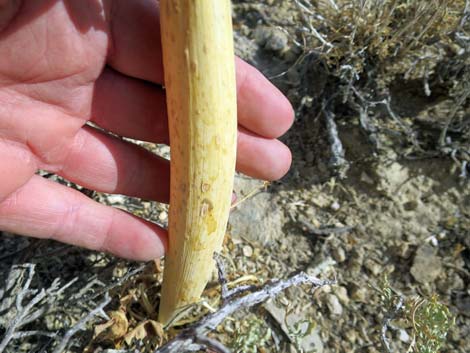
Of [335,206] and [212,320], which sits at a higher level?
[212,320]

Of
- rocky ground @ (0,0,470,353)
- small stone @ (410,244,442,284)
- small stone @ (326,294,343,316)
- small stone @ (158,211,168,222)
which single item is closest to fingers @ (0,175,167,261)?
rocky ground @ (0,0,470,353)

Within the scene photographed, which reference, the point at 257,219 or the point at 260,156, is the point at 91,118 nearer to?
the point at 260,156

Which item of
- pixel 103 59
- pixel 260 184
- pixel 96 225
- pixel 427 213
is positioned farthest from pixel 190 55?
pixel 427 213

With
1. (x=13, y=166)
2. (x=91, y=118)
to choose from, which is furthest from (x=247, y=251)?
(x=13, y=166)

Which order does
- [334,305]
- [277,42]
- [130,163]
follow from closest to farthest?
1. [130,163]
2. [334,305]
3. [277,42]

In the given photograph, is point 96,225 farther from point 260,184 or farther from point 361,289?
point 361,289

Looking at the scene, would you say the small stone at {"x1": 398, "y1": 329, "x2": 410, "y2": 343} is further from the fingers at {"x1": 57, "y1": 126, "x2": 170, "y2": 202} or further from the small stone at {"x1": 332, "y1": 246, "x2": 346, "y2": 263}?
the fingers at {"x1": 57, "y1": 126, "x2": 170, "y2": 202}

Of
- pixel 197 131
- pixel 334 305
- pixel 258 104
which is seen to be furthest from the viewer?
pixel 334 305
